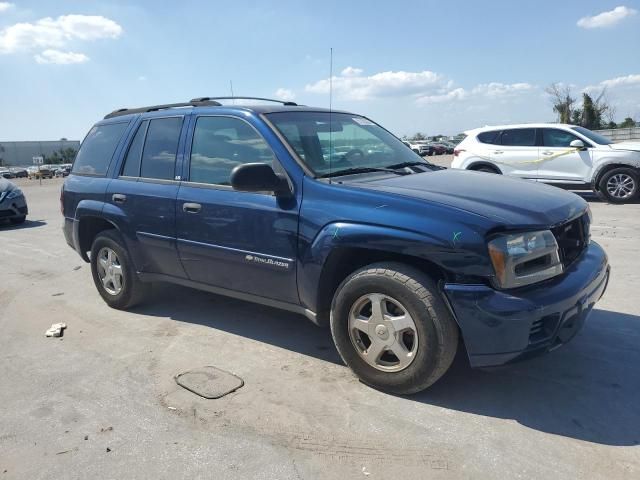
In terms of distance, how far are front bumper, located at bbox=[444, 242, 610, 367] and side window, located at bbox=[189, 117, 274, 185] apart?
171 centimetres

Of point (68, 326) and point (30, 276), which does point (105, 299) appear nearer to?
point (68, 326)

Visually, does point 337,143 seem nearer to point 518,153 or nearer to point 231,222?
point 231,222

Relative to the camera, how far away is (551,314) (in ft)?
9.66

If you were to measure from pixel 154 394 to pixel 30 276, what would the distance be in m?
4.31

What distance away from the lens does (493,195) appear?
3.36 m

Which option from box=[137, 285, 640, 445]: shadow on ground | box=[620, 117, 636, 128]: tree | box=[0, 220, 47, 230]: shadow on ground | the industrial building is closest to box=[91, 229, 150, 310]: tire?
box=[137, 285, 640, 445]: shadow on ground

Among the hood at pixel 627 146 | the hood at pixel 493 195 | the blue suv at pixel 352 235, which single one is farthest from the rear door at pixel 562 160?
the hood at pixel 493 195

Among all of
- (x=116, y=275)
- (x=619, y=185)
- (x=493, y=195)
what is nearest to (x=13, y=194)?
(x=116, y=275)

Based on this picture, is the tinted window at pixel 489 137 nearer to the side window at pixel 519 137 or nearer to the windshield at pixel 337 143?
the side window at pixel 519 137

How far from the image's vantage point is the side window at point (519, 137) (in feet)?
38.6

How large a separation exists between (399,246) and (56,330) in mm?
3281

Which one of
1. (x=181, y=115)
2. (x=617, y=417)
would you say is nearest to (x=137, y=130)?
(x=181, y=115)

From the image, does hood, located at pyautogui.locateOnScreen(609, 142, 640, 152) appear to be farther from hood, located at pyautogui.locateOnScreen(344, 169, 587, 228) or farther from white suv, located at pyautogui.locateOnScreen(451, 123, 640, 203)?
hood, located at pyautogui.locateOnScreen(344, 169, 587, 228)

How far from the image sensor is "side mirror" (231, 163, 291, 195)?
11.4 feet
